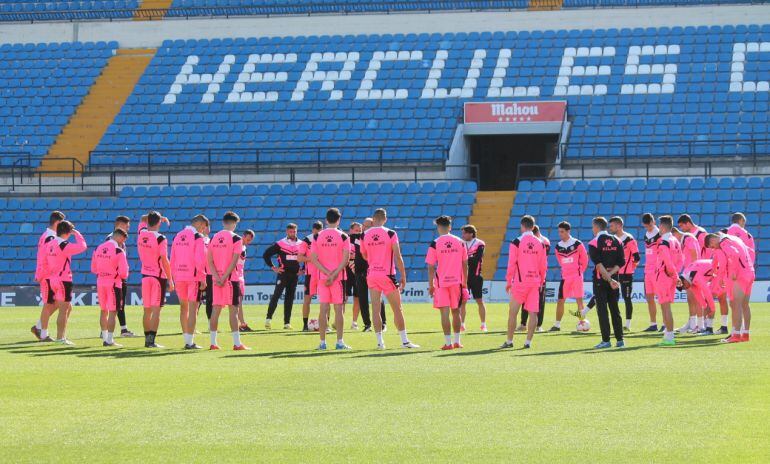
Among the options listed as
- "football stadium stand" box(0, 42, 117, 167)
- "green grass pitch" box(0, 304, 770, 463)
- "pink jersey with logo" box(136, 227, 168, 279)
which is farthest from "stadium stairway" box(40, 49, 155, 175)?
"green grass pitch" box(0, 304, 770, 463)

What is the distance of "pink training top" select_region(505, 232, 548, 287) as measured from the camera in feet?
56.6

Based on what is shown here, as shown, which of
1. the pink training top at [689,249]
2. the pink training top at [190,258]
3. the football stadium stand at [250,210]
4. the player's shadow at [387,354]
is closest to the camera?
the player's shadow at [387,354]

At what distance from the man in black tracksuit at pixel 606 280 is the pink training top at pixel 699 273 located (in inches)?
A: 114

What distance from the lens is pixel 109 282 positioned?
1839cm

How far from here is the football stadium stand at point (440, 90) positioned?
1545 inches

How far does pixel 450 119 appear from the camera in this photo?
133 feet

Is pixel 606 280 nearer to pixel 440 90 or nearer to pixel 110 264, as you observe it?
pixel 110 264

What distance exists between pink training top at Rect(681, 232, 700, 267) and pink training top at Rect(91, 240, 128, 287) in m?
9.07

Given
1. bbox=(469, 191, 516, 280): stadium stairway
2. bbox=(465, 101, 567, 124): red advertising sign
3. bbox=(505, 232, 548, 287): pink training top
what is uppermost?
bbox=(465, 101, 567, 124): red advertising sign

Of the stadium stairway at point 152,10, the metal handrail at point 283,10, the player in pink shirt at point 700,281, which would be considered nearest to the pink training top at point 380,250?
the player in pink shirt at point 700,281

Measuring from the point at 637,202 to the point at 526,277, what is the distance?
18.9 meters

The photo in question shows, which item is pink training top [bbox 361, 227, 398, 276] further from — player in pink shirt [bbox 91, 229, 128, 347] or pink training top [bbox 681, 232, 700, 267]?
pink training top [bbox 681, 232, 700, 267]

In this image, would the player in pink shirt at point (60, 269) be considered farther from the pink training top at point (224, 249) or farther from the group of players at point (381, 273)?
the pink training top at point (224, 249)

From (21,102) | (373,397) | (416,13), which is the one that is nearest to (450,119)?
(416,13)
